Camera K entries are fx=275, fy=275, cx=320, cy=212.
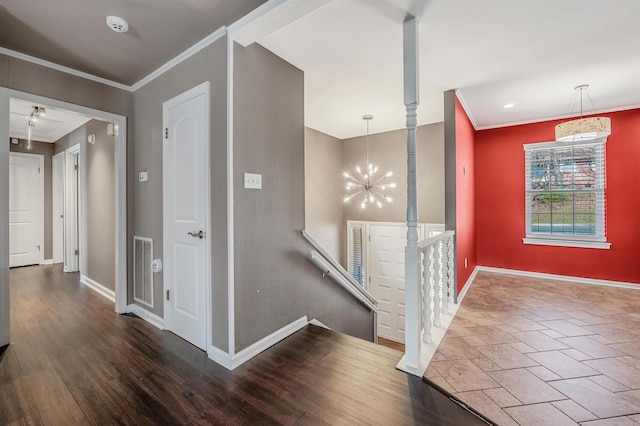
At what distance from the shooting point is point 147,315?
2922 millimetres

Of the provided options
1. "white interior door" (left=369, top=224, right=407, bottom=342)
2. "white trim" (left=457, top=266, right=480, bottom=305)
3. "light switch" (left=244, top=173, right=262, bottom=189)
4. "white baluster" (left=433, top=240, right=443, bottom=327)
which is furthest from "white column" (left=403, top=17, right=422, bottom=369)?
"white interior door" (left=369, top=224, right=407, bottom=342)

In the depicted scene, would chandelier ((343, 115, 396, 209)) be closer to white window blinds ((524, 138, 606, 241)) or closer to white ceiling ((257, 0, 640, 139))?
white ceiling ((257, 0, 640, 139))

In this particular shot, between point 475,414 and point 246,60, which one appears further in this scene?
point 246,60

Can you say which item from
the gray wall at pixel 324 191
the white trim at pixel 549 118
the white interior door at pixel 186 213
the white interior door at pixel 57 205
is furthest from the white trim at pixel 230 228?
the white interior door at pixel 57 205

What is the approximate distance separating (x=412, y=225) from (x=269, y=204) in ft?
3.97

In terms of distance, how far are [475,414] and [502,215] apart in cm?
392

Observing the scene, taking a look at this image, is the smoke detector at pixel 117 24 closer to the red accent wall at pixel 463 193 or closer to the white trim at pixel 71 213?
the red accent wall at pixel 463 193

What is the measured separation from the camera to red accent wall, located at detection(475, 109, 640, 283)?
12.5ft

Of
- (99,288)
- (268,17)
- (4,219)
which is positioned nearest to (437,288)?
(268,17)

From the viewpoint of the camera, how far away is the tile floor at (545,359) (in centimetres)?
160

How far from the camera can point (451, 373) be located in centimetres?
193

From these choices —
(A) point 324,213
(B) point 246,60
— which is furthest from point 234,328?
(A) point 324,213

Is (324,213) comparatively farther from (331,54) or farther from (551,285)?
(551,285)

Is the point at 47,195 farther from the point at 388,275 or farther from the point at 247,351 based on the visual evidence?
the point at 388,275
